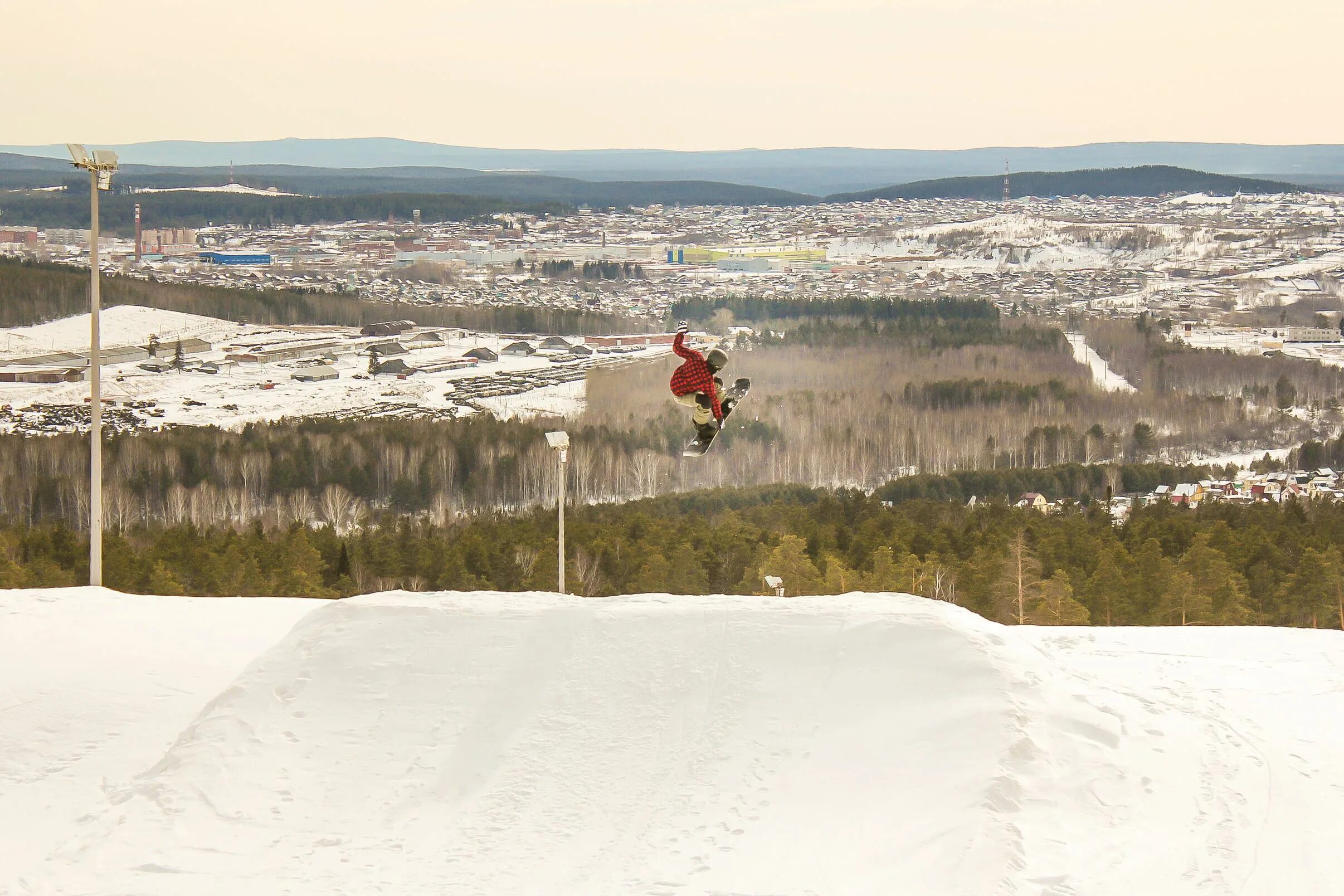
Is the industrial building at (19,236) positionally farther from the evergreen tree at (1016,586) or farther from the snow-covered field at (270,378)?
the evergreen tree at (1016,586)

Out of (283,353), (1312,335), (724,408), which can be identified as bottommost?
(283,353)

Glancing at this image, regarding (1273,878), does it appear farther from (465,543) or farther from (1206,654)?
(465,543)

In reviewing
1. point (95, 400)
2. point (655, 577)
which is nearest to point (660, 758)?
point (95, 400)

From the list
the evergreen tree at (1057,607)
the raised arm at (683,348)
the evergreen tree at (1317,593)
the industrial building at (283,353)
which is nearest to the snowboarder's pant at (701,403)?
the raised arm at (683,348)

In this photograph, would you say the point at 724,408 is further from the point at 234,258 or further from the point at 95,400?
the point at 234,258

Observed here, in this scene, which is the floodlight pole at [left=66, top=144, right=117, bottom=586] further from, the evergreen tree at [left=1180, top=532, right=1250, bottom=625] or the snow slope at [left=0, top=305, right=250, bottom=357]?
the snow slope at [left=0, top=305, right=250, bottom=357]

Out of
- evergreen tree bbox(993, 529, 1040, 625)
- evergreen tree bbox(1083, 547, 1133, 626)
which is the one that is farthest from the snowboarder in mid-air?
evergreen tree bbox(1083, 547, 1133, 626)

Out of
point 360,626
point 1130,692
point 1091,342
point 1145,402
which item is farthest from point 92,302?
point 1091,342
